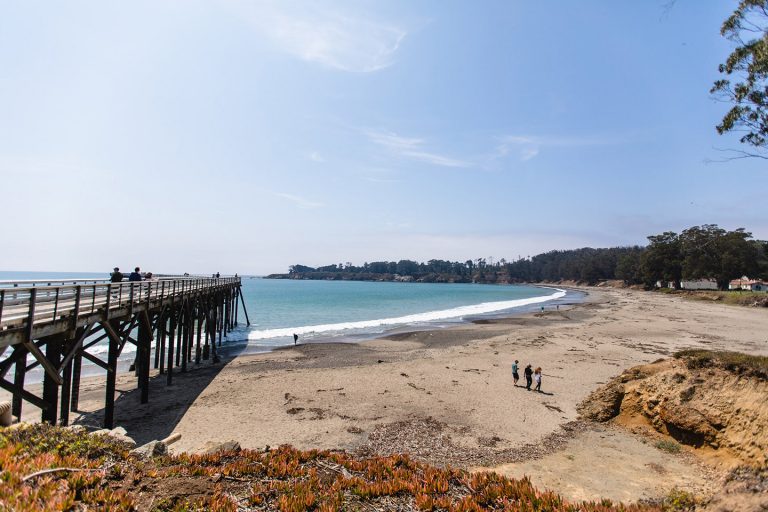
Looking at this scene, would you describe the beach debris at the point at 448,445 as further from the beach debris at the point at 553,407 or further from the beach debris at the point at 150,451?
the beach debris at the point at 150,451

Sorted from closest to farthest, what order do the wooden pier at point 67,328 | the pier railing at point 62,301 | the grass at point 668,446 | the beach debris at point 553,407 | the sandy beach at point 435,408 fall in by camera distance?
the pier railing at point 62,301 < the wooden pier at point 67,328 < the sandy beach at point 435,408 < the grass at point 668,446 < the beach debris at point 553,407

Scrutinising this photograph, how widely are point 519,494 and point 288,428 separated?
33.6 feet

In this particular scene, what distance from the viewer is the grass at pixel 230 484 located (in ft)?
15.9

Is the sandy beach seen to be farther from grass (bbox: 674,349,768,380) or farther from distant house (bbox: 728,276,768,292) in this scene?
distant house (bbox: 728,276,768,292)

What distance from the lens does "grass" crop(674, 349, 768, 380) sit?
37.4 ft

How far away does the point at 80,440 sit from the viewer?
263 inches

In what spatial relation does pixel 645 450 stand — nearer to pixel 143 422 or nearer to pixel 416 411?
pixel 416 411

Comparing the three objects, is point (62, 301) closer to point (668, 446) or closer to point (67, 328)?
point (67, 328)

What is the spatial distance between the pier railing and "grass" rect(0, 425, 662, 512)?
3934 millimetres

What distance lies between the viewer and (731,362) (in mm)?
12250

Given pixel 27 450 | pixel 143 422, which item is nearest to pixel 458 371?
pixel 143 422

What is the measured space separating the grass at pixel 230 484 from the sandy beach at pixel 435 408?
171 inches

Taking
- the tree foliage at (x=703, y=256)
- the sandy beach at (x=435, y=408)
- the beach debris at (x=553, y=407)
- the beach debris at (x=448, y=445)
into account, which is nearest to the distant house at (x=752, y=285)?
the tree foliage at (x=703, y=256)

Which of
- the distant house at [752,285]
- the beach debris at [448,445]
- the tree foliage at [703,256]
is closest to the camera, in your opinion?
the beach debris at [448,445]
